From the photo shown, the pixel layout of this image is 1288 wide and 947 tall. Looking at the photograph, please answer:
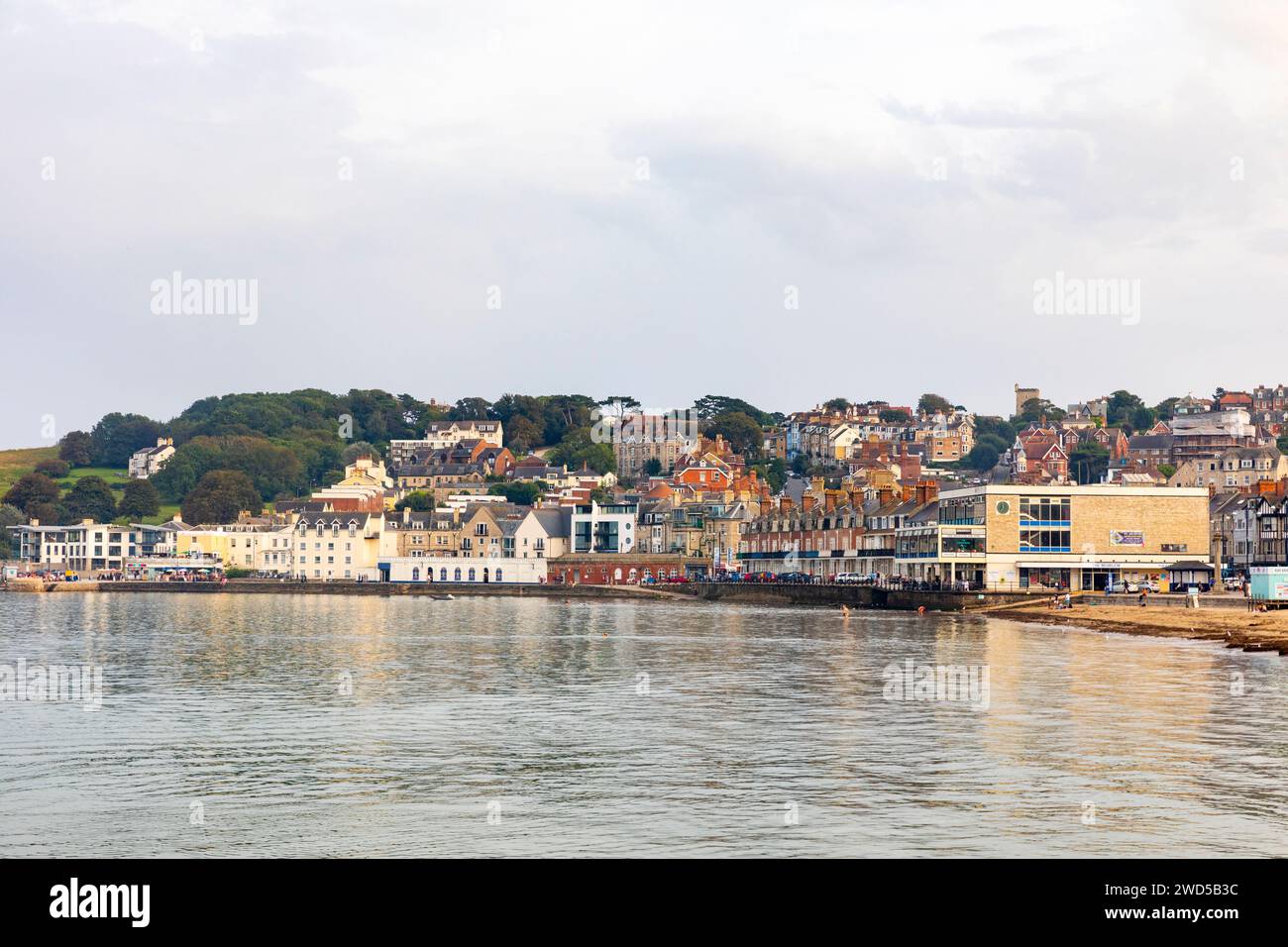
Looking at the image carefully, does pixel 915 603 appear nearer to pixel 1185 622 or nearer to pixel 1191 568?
pixel 1191 568

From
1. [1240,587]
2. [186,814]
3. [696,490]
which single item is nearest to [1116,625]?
[1240,587]

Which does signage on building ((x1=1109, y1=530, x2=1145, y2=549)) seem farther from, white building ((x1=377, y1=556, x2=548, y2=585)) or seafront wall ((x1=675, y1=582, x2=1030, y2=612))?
white building ((x1=377, y1=556, x2=548, y2=585))

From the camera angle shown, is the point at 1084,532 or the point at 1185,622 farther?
the point at 1084,532

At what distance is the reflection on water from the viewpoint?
2381 centimetres

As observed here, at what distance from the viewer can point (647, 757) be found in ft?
104

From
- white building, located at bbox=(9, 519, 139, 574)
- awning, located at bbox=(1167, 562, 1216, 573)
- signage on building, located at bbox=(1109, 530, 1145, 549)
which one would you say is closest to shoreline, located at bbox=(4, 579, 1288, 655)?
awning, located at bbox=(1167, 562, 1216, 573)

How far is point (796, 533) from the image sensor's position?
151m

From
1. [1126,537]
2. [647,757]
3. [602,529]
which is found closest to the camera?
[647,757]

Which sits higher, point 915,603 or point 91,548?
point 91,548

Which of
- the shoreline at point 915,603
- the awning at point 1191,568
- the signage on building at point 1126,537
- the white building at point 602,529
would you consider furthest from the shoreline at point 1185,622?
the white building at point 602,529

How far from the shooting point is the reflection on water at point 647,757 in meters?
23.8

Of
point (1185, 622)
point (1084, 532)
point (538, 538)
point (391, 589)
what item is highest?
point (1084, 532)

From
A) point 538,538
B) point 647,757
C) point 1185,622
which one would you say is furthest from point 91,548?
point 647,757
